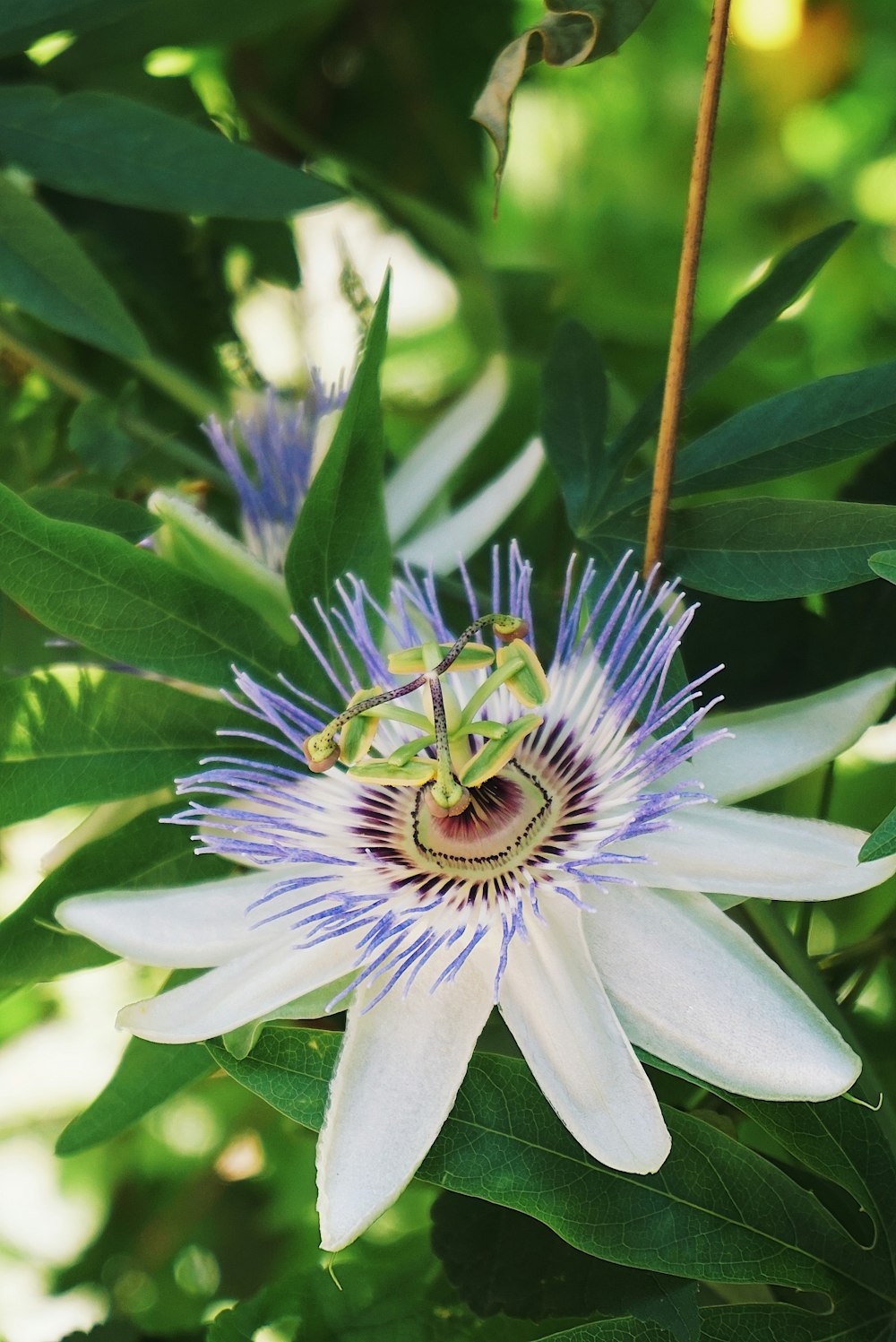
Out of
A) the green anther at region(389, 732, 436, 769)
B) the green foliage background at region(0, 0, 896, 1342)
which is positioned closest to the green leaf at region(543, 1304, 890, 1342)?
the green foliage background at region(0, 0, 896, 1342)

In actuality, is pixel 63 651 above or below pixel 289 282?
below

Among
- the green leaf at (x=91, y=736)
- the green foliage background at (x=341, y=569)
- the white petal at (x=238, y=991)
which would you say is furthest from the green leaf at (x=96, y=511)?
the white petal at (x=238, y=991)

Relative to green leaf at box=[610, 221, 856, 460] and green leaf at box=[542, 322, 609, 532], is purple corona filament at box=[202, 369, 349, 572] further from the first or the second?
green leaf at box=[610, 221, 856, 460]

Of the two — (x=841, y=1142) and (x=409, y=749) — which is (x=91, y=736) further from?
(x=841, y=1142)

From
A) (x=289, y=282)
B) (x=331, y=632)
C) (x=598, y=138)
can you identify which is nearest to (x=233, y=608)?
(x=331, y=632)

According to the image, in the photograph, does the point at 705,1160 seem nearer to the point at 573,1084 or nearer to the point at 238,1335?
the point at 573,1084

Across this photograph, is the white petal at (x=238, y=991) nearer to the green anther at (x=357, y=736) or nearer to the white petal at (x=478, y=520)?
the green anther at (x=357, y=736)
